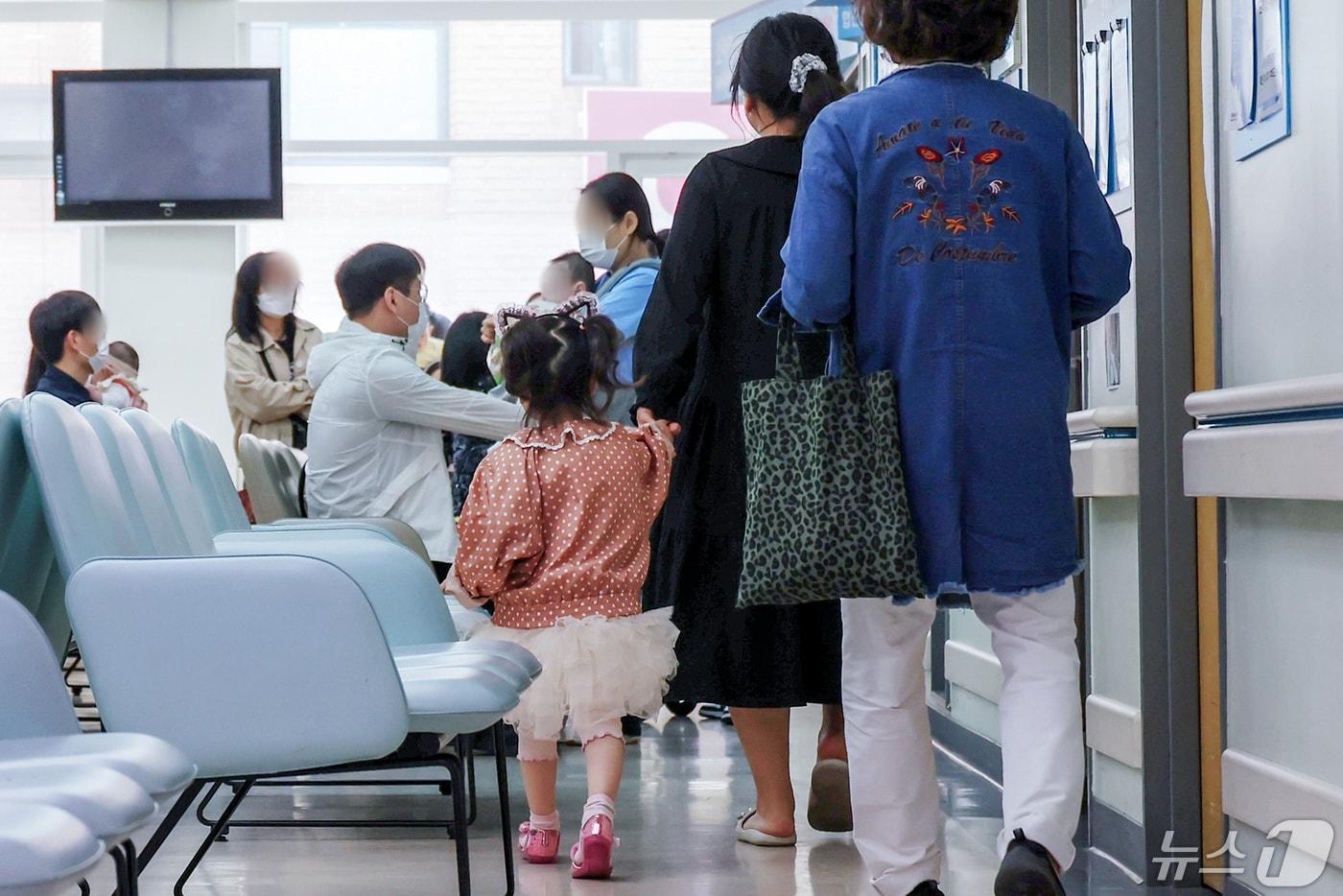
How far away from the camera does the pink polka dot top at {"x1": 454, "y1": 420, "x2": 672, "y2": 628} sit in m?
2.70

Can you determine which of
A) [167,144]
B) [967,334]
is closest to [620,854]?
[967,334]

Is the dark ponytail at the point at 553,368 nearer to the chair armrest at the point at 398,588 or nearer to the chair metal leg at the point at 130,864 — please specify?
the chair armrest at the point at 398,588

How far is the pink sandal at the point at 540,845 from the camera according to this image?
2.74 meters

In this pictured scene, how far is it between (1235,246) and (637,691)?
3.98ft

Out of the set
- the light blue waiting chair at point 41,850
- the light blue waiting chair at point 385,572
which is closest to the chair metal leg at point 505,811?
the light blue waiting chair at point 385,572

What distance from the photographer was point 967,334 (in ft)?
6.32

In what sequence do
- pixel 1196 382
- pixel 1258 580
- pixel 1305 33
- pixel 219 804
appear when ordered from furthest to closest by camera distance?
1. pixel 219 804
2. pixel 1196 382
3. pixel 1258 580
4. pixel 1305 33

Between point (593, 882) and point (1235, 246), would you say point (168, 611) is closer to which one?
point (593, 882)

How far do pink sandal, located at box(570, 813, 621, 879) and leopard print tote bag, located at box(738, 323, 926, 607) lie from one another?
2.55 feet

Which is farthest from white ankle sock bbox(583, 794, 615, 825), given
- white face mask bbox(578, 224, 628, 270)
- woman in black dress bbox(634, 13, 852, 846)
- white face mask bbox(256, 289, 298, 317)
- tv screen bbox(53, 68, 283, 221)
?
tv screen bbox(53, 68, 283, 221)

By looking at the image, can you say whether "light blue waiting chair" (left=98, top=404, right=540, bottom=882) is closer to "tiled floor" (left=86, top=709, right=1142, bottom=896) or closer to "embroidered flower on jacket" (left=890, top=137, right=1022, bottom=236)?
"tiled floor" (left=86, top=709, right=1142, bottom=896)

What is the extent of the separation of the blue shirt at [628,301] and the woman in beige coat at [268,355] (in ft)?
5.26

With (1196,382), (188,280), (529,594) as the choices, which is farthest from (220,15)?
(1196,382)

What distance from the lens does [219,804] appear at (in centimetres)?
333
